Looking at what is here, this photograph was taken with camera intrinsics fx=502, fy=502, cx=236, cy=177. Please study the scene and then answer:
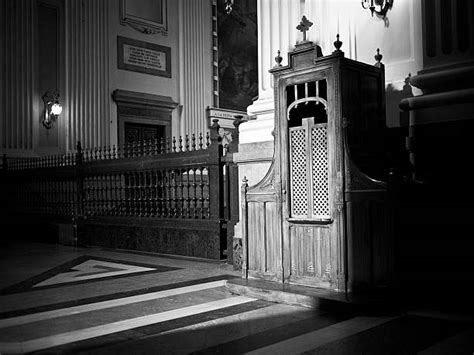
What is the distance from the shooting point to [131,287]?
5027 millimetres

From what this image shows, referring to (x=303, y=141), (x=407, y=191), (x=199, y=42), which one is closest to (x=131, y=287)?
(x=303, y=141)

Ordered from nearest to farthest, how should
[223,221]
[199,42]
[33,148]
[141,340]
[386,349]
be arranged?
[386,349], [141,340], [223,221], [33,148], [199,42]

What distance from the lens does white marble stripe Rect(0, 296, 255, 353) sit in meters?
3.10

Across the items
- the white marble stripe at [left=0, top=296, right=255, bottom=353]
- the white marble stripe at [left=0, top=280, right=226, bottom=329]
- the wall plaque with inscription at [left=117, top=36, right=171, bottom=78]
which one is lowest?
the white marble stripe at [left=0, top=280, right=226, bottom=329]

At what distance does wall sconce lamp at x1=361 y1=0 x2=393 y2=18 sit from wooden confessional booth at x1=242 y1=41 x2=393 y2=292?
0.88 metres

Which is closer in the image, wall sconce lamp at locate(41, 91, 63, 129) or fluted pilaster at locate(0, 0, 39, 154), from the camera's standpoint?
fluted pilaster at locate(0, 0, 39, 154)

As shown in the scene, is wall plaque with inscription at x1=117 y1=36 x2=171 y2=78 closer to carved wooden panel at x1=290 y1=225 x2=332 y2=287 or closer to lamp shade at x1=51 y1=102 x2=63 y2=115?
lamp shade at x1=51 y1=102 x2=63 y2=115

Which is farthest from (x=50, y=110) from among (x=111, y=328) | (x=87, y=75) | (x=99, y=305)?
(x=111, y=328)

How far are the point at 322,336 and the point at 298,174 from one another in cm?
174

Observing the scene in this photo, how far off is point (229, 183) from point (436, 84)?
2982 millimetres

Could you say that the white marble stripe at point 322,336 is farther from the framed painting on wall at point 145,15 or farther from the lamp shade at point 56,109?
the framed painting on wall at point 145,15

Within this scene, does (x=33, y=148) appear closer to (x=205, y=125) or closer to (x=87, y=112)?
(x=87, y=112)

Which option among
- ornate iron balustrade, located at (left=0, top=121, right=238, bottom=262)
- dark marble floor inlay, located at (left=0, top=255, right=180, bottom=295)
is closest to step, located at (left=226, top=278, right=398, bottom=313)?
dark marble floor inlay, located at (left=0, top=255, right=180, bottom=295)

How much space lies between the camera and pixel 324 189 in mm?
4352
